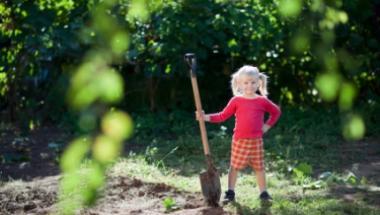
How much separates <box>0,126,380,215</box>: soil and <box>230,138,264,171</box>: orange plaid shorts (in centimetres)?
40

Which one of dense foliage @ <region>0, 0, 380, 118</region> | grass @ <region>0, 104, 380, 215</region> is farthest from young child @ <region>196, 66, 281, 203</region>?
dense foliage @ <region>0, 0, 380, 118</region>

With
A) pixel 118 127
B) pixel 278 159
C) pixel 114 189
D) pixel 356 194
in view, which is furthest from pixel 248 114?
pixel 118 127

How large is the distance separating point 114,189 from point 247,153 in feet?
4.51

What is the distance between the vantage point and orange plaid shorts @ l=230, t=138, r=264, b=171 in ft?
16.4

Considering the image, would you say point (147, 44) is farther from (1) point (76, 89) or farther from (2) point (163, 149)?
(1) point (76, 89)

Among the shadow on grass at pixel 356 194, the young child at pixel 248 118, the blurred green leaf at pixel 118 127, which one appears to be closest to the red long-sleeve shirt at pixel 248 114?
the young child at pixel 248 118

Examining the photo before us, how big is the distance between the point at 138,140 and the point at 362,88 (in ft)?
12.3

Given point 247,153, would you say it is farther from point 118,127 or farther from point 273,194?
point 118,127

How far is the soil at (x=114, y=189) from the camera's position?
517 cm

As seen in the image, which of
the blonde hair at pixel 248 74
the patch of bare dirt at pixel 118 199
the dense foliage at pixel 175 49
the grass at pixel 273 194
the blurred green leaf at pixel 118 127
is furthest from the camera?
the dense foliage at pixel 175 49

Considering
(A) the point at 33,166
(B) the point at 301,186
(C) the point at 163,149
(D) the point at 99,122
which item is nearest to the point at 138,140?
(C) the point at 163,149

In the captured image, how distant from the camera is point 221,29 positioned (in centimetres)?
936

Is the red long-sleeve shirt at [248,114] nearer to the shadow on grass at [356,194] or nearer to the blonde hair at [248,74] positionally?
the blonde hair at [248,74]

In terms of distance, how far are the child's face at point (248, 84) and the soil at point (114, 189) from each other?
2.85ft
